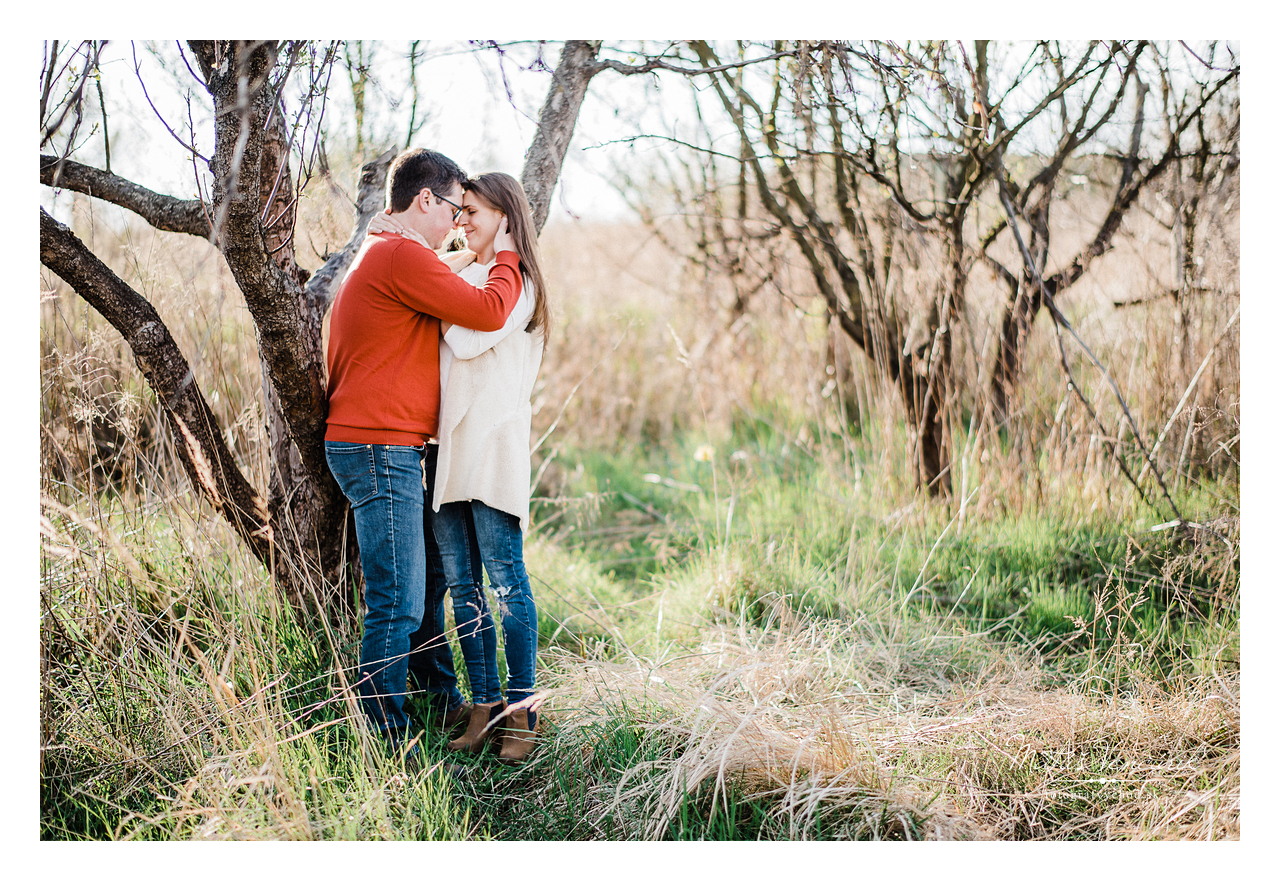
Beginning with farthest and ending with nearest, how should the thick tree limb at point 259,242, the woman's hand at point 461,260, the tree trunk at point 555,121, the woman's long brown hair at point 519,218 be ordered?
the tree trunk at point 555,121 < the woman's hand at point 461,260 < the woman's long brown hair at point 519,218 < the thick tree limb at point 259,242

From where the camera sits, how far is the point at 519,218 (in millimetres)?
1932

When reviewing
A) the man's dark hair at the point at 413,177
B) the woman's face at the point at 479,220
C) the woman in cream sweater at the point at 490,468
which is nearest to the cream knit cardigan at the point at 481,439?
the woman in cream sweater at the point at 490,468

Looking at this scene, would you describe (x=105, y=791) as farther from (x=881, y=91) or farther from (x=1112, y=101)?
(x=1112, y=101)

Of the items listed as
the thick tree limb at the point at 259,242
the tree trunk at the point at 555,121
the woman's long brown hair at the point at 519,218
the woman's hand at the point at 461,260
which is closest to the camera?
the thick tree limb at the point at 259,242

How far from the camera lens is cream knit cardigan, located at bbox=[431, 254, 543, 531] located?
1869mm

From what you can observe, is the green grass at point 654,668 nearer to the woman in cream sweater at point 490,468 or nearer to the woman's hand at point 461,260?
the woman in cream sweater at point 490,468

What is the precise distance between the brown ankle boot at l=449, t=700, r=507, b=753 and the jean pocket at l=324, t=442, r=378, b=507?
587 millimetres

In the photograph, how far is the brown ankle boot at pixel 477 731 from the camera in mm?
1951

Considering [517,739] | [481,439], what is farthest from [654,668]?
[481,439]

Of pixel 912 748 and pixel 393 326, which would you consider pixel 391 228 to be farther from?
pixel 912 748

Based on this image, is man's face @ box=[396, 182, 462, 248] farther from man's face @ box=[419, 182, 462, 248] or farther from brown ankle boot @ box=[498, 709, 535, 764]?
brown ankle boot @ box=[498, 709, 535, 764]

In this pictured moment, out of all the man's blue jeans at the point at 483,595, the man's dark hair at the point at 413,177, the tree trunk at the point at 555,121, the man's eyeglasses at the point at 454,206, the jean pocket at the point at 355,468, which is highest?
the tree trunk at the point at 555,121

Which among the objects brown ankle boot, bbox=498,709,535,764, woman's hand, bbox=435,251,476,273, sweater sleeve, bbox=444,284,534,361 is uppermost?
woman's hand, bbox=435,251,476,273

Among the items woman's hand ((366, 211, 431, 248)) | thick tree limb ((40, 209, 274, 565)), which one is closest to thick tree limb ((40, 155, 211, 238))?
thick tree limb ((40, 209, 274, 565))
